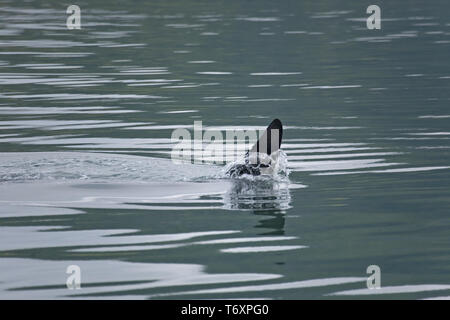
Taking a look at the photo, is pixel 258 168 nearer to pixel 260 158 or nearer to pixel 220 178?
pixel 260 158

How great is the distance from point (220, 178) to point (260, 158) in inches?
25.5

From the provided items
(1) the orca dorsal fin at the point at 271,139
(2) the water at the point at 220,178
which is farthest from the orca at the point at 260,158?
(2) the water at the point at 220,178

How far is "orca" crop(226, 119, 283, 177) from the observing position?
13.3 meters

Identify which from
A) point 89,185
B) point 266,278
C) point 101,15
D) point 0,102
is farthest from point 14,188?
point 101,15

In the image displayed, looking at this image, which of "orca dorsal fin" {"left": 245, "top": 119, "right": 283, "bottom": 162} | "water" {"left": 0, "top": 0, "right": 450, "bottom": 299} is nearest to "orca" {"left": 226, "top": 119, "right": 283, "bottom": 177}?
"orca dorsal fin" {"left": 245, "top": 119, "right": 283, "bottom": 162}

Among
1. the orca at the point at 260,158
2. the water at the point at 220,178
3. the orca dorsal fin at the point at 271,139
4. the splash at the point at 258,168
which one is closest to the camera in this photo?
the water at the point at 220,178

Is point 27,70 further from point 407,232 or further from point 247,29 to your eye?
point 407,232

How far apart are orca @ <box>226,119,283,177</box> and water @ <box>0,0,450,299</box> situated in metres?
0.20

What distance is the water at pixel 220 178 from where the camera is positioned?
9.77 meters

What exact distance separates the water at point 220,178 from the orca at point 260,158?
7.8 inches

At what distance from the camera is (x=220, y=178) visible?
14.0 m

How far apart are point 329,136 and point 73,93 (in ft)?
25.1

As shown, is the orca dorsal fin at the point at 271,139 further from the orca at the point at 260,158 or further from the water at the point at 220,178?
the water at the point at 220,178
